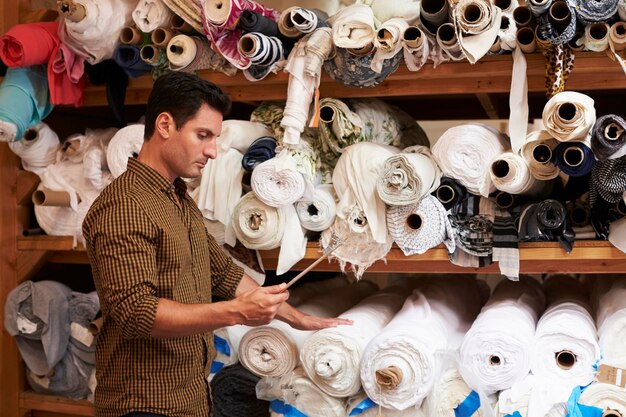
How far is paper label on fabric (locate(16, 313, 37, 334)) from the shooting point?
8.50 ft

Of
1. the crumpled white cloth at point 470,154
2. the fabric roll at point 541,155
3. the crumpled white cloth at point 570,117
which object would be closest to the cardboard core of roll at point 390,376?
the crumpled white cloth at point 470,154

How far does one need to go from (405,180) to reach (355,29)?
1.45 ft

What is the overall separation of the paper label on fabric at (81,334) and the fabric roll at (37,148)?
1.76 ft

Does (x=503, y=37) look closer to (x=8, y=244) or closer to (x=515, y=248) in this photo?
(x=515, y=248)

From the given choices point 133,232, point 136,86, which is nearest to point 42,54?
point 136,86

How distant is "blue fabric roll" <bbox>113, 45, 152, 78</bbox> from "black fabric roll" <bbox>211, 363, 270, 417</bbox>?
98cm

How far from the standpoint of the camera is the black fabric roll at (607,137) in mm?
1921

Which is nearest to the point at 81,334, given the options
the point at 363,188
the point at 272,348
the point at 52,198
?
the point at 52,198

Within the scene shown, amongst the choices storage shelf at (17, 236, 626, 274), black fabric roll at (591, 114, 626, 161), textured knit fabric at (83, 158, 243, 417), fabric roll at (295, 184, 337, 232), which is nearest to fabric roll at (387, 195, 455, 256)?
storage shelf at (17, 236, 626, 274)

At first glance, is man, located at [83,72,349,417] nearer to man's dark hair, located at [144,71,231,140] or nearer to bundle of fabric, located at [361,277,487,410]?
man's dark hair, located at [144,71,231,140]

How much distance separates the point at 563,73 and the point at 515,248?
47cm

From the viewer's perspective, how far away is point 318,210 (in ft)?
7.48

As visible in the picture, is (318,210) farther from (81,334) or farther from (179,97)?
(81,334)

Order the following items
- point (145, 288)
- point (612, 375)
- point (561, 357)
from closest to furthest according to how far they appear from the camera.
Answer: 1. point (145, 288)
2. point (612, 375)
3. point (561, 357)
